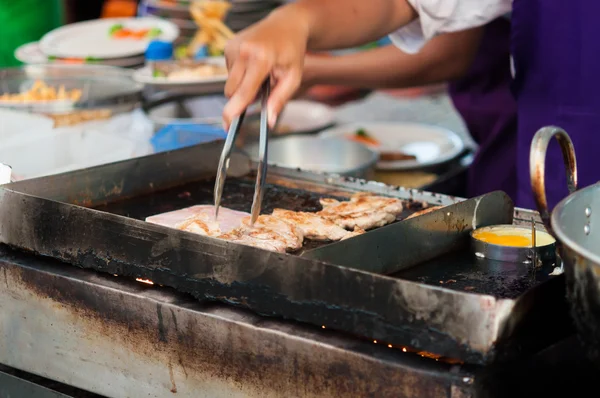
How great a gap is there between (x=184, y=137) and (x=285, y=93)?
93 centimetres

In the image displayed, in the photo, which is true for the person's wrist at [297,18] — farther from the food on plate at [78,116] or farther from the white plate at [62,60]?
the white plate at [62,60]

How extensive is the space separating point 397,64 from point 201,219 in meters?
1.68

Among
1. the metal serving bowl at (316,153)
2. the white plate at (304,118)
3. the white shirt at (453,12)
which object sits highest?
the white shirt at (453,12)

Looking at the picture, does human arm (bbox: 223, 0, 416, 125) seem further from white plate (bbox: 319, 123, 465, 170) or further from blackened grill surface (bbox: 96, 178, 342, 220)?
white plate (bbox: 319, 123, 465, 170)

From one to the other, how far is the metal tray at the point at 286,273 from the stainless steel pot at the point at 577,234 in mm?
106

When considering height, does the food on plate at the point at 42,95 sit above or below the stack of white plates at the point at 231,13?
below

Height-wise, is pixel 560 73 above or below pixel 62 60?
above

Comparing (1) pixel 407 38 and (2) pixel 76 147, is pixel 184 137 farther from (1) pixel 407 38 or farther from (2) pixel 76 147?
(1) pixel 407 38

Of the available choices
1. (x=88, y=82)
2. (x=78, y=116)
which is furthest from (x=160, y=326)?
(x=88, y=82)

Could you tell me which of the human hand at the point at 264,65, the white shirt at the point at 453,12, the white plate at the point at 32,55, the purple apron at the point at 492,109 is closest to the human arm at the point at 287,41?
the human hand at the point at 264,65

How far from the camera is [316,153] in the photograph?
12.3ft

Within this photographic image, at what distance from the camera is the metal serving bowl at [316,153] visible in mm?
3627

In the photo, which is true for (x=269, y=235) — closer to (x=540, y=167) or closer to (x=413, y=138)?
(x=540, y=167)

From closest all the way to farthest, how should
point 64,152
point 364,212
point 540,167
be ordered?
point 540,167, point 364,212, point 64,152
